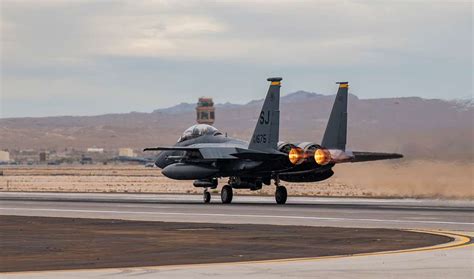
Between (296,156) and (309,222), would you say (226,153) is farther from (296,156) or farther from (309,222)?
(309,222)

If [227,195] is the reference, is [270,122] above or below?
above

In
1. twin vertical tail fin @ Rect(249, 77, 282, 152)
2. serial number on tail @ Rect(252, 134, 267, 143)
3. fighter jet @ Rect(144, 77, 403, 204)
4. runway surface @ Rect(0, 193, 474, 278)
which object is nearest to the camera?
runway surface @ Rect(0, 193, 474, 278)

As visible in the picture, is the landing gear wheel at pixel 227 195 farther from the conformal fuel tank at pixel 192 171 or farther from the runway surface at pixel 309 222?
the runway surface at pixel 309 222

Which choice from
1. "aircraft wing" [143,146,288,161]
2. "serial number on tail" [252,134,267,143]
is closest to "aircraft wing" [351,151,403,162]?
"aircraft wing" [143,146,288,161]

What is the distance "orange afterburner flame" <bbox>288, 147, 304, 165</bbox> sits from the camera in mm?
47938

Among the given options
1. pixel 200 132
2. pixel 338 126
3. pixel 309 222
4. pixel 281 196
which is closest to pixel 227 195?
pixel 281 196

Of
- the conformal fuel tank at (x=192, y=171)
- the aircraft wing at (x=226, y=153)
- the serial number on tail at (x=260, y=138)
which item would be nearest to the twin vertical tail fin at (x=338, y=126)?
the aircraft wing at (x=226, y=153)

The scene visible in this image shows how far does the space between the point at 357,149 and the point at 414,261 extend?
1474 inches

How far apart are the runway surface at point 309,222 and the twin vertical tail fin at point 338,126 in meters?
4.96

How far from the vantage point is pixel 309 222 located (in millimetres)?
34062

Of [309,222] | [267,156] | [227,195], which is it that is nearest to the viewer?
[309,222]

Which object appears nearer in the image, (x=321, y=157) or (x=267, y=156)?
(x=321, y=157)

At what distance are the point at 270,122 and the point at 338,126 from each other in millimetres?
3424

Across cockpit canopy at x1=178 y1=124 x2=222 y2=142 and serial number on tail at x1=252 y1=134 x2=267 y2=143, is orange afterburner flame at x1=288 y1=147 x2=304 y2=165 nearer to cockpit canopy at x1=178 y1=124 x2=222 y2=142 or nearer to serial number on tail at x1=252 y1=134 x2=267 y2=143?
serial number on tail at x1=252 y1=134 x2=267 y2=143
